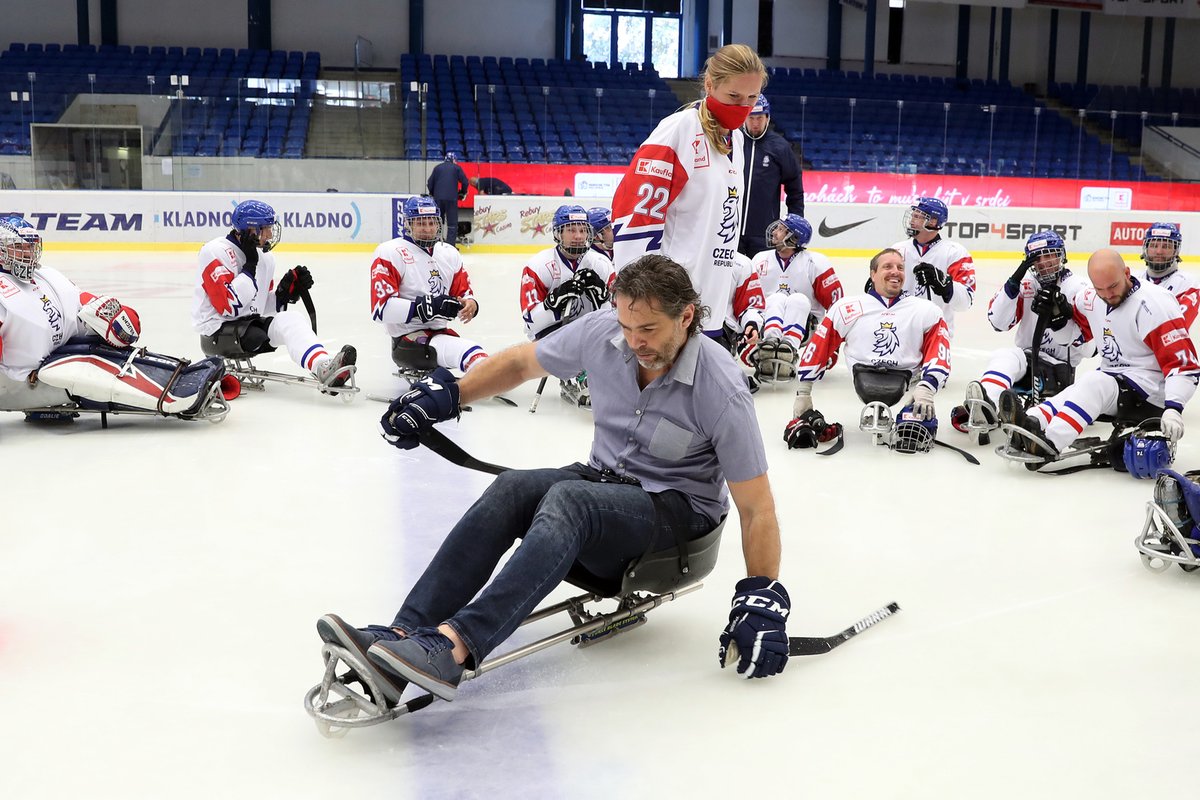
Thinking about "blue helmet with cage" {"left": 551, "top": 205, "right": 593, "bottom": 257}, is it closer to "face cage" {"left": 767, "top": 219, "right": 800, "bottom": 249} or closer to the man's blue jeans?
"face cage" {"left": 767, "top": 219, "right": 800, "bottom": 249}

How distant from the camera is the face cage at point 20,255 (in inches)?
188

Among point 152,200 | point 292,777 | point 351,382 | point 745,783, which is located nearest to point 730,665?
point 745,783

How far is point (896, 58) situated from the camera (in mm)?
23938

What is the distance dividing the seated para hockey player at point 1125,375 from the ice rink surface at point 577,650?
195 millimetres

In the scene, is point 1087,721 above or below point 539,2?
below

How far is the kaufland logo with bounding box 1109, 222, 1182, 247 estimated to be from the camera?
15.7m

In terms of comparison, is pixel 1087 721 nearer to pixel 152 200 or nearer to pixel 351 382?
pixel 351 382

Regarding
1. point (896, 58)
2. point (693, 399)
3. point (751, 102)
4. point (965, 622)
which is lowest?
point (965, 622)

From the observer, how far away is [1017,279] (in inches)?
218

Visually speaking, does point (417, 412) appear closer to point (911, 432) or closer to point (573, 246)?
point (911, 432)

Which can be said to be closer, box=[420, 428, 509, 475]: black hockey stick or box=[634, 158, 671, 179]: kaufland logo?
box=[420, 428, 509, 475]: black hockey stick

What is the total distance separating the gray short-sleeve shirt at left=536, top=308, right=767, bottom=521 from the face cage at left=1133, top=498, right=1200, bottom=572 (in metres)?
1.40

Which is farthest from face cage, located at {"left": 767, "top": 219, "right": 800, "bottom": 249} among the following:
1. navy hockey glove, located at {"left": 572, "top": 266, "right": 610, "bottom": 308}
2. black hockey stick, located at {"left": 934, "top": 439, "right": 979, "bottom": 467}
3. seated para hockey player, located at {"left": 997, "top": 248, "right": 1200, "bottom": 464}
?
seated para hockey player, located at {"left": 997, "top": 248, "right": 1200, "bottom": 464}

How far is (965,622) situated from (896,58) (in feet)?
74.6
